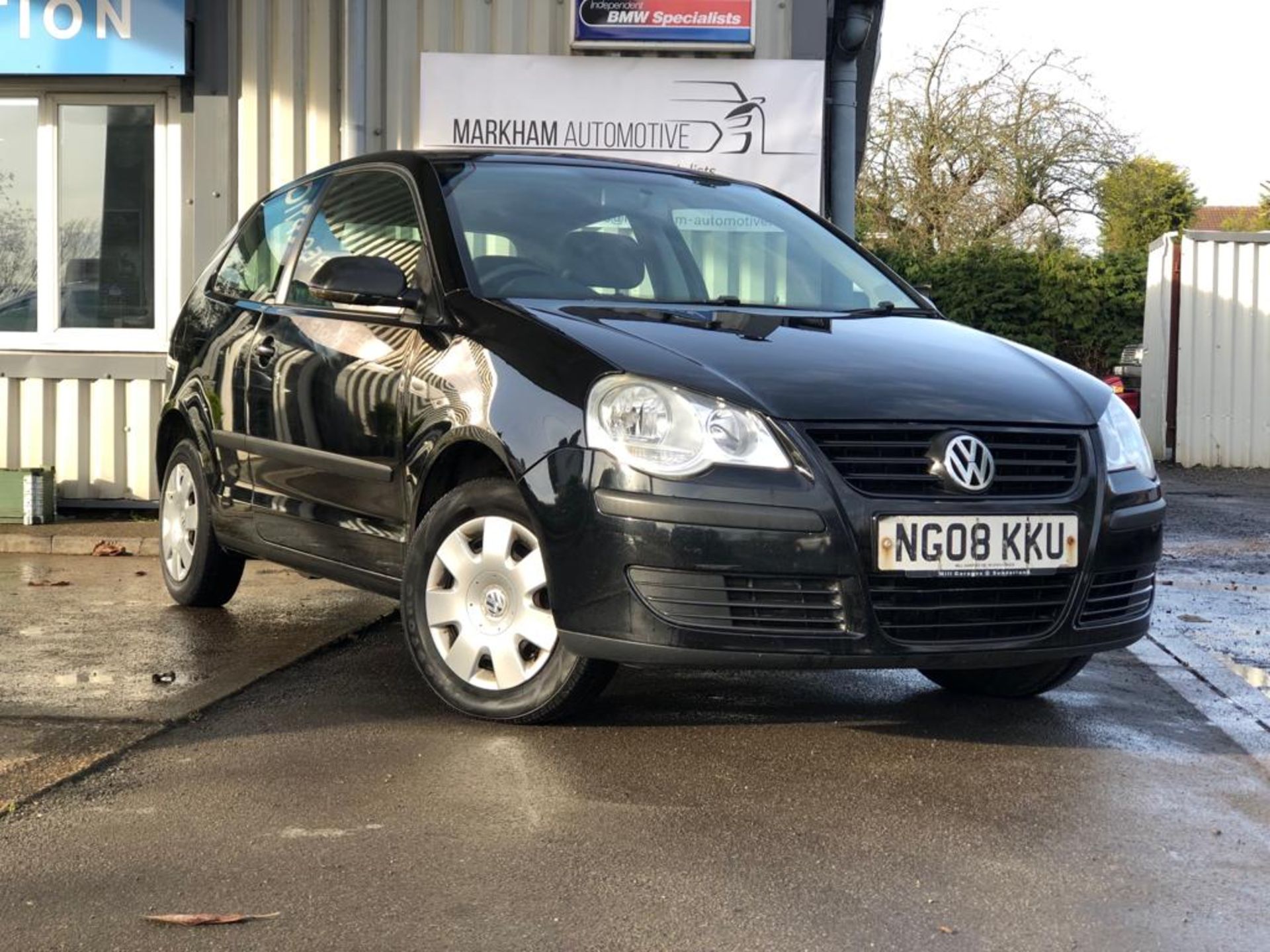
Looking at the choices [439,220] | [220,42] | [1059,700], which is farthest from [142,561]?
[1059,700]

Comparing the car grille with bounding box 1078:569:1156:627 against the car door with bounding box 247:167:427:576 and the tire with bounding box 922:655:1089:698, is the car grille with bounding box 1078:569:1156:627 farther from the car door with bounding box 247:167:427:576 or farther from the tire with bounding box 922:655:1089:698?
the car door with bounding box 247:167:427:576

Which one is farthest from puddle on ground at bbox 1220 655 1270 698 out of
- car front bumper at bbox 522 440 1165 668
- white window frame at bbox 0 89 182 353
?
white window frame at bbox 0 89 182 353

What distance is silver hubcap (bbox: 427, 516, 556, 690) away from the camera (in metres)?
4.58

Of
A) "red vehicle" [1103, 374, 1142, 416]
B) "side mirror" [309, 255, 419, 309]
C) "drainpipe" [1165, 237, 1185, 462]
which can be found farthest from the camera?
"red vehicle" [1103, 374, 1142, 416]

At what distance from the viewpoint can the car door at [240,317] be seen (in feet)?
19.9

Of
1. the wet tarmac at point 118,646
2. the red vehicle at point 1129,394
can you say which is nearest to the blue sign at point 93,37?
the wet tarmac at point 118,646

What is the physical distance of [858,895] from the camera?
3387 mm

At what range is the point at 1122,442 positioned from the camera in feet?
15.9

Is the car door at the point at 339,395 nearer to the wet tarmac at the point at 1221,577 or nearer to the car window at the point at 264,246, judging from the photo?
the car window at the point at 264,246

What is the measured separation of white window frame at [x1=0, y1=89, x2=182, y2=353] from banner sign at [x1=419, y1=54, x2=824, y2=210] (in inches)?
56.9

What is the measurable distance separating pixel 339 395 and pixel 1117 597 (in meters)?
2.36

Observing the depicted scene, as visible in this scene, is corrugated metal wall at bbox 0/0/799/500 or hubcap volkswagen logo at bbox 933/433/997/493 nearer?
hubcap volkswagen logo at bbox 933/433/997/493

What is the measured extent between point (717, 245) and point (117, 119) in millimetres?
5004

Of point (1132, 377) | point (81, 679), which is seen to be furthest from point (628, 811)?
point (1132, 377)
